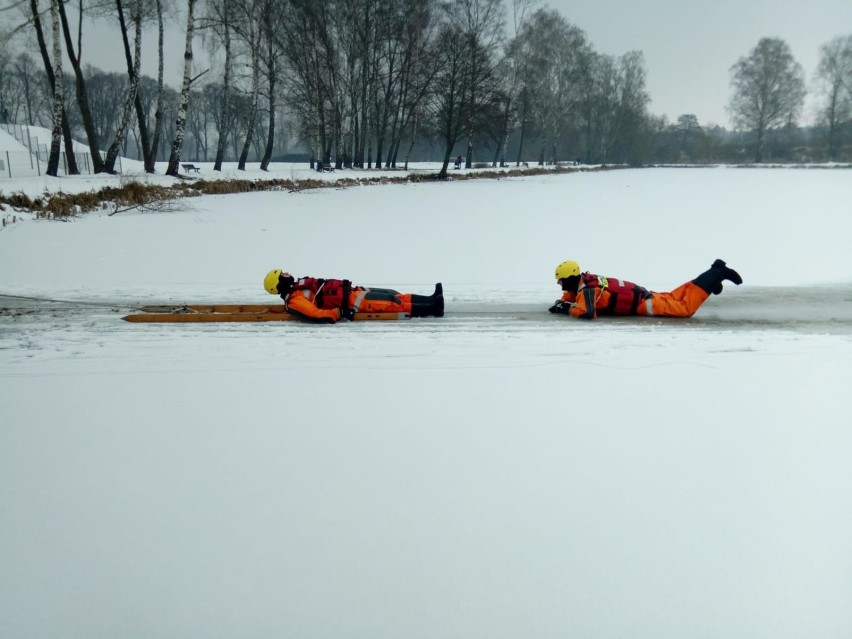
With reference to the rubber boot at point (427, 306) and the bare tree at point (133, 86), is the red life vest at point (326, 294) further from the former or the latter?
the bare tree at point (133, 86)

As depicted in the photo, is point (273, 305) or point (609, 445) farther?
point (273, 305)

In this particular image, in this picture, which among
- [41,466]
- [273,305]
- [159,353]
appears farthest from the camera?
[273,305]

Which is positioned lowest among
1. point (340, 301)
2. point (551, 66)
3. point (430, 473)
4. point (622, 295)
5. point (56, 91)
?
point (430, 473)

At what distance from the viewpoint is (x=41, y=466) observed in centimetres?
332

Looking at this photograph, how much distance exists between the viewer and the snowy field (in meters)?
2.37

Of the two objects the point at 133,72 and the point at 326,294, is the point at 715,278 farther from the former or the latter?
the point at 133,72

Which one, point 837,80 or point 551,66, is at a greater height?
point 551,66

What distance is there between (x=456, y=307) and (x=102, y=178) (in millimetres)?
13956

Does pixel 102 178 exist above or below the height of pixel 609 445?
above

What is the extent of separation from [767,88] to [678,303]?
44.1ft

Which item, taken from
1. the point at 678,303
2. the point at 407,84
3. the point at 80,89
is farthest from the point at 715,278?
the point at 407,84

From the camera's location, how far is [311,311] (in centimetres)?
645

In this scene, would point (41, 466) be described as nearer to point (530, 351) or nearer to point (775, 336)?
point (530, 351)

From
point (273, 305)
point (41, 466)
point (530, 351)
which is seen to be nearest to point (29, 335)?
point (273, 305)
